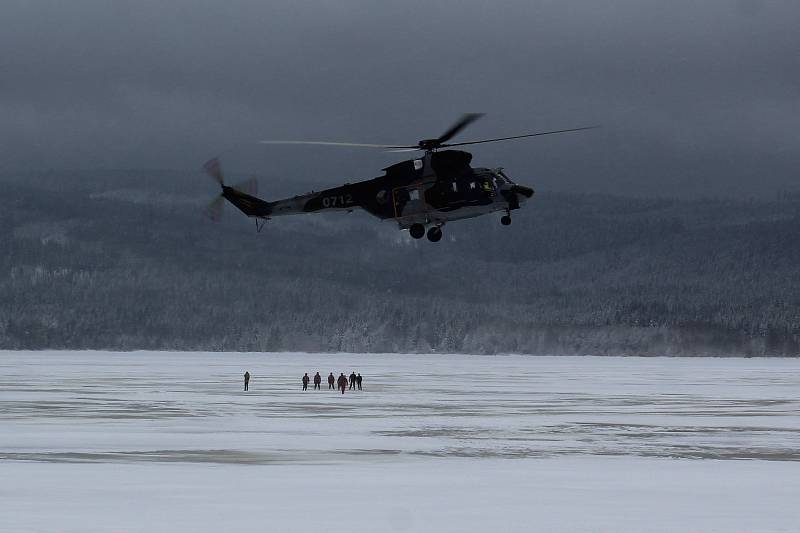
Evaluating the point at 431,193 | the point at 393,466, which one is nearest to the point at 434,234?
the point at 431,193

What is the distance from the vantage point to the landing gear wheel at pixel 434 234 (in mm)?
53644

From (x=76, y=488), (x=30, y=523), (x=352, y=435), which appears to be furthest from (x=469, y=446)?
(x=30, y=523)

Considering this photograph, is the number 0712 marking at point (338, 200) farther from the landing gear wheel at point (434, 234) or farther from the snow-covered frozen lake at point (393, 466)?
the snow-covered frozen lake at point (393, 466)

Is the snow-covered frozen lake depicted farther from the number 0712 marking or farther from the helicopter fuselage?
the number 0712 marking

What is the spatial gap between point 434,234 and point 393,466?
57.9 ft

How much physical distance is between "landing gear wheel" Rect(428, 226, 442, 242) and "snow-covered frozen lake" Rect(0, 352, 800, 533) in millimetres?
7957

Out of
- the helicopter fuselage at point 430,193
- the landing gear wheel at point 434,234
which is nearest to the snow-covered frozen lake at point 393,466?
the landing gear wheel at point 434,234

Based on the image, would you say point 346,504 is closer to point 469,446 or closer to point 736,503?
point 736,503

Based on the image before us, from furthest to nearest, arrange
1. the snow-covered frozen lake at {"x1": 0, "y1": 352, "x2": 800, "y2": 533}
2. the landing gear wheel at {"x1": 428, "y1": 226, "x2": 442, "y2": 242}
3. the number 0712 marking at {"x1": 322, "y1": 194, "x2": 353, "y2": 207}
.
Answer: the number 0712 marking at {"x1": 322, "y1": 194, "x2": 353, "y2": 207}, the landing gear wheel at {"x1": 428, "y1": 226, "x2": 442, "y2": 242}, the snow-covered frozen lake at {"x1": 0, "y1": 352, "x2": 800, "y2": 533}

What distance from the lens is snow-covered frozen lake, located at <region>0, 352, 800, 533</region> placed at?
29.0 m

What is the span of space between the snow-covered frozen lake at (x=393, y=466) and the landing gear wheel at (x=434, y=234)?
7957mm

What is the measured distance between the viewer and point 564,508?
30.7 meters

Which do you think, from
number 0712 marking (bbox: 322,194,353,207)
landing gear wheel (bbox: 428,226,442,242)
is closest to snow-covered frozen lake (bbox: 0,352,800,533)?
landing gear wheel (bbox: 428,226,442,242)

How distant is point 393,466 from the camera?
126 ft
